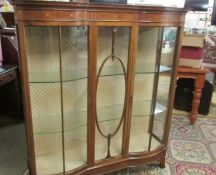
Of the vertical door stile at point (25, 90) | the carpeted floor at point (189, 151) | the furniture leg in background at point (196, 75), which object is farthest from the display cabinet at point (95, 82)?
the furniture leg in background at point (196, 75)

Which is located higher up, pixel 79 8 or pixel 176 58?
pixel 79 8

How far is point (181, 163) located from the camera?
6.41 feet

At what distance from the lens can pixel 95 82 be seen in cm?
138

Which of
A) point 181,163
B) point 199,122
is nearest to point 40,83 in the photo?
point 181,163

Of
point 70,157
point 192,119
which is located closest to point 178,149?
point 192,119

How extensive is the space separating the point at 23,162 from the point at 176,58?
1466 millimetres

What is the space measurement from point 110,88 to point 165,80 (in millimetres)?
414

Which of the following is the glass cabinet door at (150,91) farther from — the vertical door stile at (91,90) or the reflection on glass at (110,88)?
the vertical door stile at (91,90)

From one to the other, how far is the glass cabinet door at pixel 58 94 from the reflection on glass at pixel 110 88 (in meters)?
0.11

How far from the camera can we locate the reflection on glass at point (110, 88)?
1.40 meters

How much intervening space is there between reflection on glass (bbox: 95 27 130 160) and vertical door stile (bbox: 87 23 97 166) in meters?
0.06

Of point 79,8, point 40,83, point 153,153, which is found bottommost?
point 153,153

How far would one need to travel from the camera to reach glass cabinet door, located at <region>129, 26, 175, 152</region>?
1.60m

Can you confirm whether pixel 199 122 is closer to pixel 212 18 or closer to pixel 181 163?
pixel 181 163
